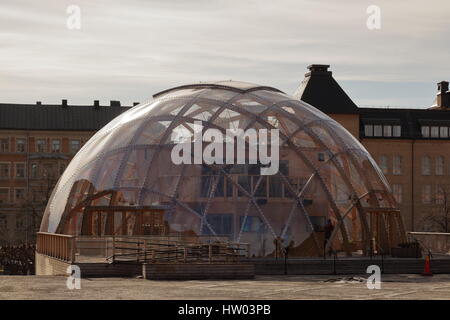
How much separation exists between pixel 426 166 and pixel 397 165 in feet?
10.5

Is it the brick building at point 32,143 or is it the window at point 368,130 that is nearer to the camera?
the window at point 368,130

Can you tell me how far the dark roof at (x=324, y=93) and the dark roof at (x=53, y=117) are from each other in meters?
23.2

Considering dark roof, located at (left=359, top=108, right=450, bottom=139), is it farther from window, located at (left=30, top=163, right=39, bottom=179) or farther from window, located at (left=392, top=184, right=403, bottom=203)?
window, located at (left=30, top=163, right=39, bottom=179)

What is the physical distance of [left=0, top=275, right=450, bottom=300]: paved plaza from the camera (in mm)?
24969

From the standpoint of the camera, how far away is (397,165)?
101 m

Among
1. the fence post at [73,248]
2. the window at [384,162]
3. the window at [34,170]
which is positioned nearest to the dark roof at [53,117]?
the window at [34,170]

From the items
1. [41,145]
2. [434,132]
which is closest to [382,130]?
[434,132]

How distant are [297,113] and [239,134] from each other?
3335 mm

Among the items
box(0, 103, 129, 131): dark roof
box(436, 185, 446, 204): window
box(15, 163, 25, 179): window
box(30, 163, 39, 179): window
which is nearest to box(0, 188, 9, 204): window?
box(15, 163, 25, 179): window

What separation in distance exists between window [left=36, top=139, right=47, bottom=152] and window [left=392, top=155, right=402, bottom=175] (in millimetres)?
35464

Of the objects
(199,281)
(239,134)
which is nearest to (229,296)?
(199,281)

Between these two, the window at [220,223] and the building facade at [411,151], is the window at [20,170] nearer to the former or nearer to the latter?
the building facade at [411,151]

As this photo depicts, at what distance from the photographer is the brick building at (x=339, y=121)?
313ft
